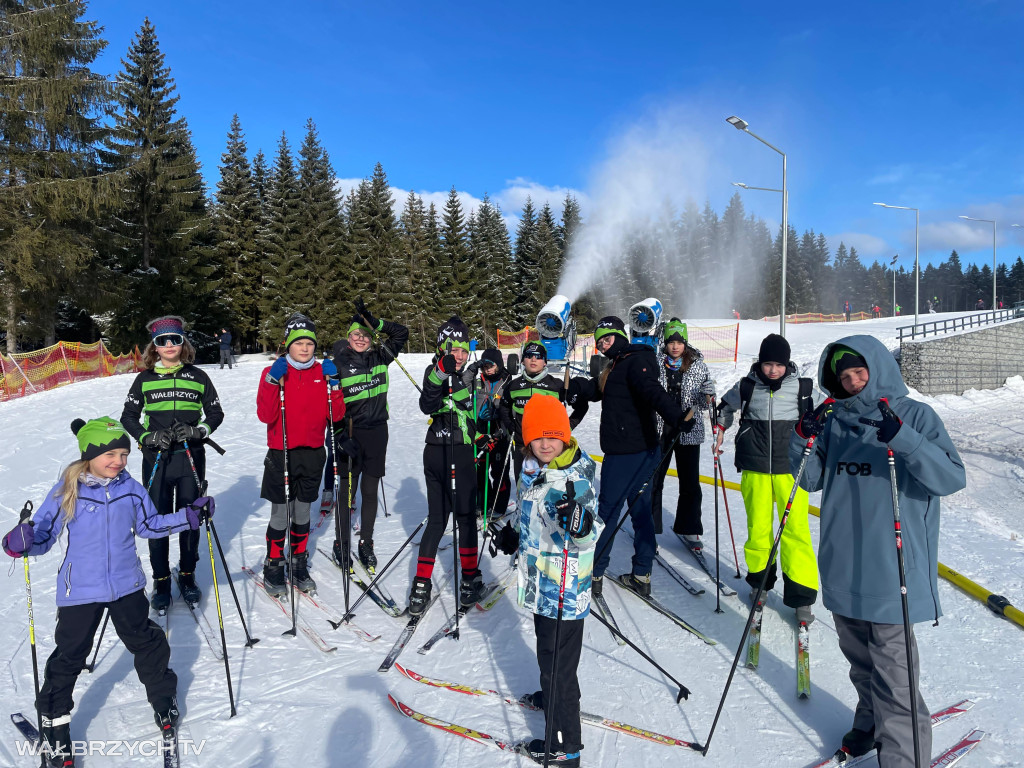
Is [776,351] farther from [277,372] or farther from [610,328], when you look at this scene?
[277,372]

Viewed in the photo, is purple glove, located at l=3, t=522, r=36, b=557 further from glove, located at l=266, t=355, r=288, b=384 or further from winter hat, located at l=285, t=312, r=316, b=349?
winter hat, located at l=285, t=312, r=316, b=349

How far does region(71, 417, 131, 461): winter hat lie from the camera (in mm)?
3096

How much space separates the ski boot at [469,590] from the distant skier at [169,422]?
80.8 inches

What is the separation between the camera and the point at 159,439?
4305 millimetres

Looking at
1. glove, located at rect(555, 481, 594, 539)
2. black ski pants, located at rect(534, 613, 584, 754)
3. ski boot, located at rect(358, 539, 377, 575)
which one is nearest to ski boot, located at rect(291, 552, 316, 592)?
ski boot, located at rect(358, 539, 377, 575)

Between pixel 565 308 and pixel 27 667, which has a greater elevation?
pixel 565 308

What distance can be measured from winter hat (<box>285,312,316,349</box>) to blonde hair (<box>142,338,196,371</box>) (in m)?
0.70

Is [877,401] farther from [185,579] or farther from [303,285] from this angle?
[303,285]

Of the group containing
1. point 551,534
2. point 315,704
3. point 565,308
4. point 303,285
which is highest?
point 303,285

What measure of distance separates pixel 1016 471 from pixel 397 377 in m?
15.8

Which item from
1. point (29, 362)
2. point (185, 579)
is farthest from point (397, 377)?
point (185, 579)

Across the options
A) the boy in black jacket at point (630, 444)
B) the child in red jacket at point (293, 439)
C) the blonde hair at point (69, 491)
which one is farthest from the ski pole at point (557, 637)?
the child in red jacket at point (293, 439)

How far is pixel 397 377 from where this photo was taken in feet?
66.0

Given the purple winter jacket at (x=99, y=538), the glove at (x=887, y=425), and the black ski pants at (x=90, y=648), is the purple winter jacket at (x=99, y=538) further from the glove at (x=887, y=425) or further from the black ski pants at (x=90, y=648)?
the glove at (x=887, y=425)
